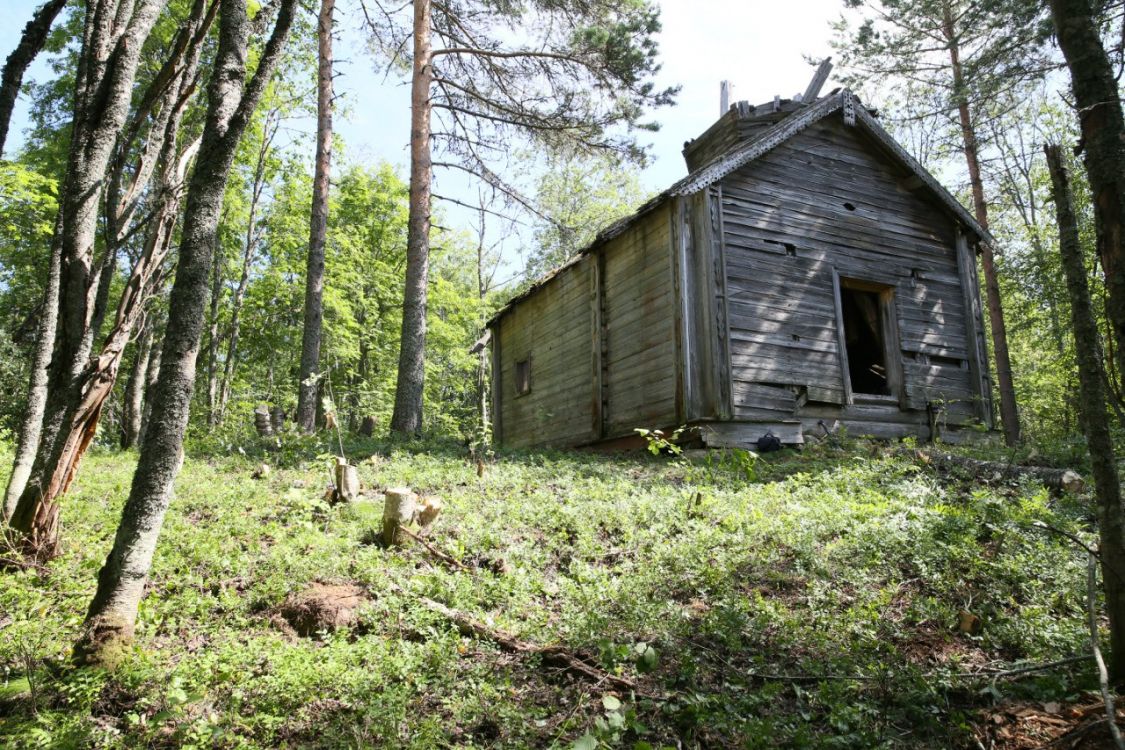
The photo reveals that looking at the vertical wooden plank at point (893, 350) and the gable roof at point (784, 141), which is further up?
the gable roof at point (784, 141)

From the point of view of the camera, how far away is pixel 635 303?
12562 millimetres

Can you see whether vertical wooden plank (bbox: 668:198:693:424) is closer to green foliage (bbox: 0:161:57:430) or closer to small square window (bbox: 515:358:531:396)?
small square window (bbox: 515:358:531:396)

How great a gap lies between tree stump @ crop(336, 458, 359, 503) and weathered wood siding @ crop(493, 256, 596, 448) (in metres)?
6.98

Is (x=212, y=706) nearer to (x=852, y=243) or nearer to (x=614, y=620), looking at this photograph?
(x=614, y=620)

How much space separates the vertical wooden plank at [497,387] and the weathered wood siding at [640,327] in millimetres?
5632

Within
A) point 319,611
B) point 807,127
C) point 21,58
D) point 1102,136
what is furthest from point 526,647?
point 807,127

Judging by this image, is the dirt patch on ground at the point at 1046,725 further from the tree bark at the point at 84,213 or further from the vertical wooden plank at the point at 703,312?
the vertical wooden plank at the point at 703,312

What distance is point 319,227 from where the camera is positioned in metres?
14.2

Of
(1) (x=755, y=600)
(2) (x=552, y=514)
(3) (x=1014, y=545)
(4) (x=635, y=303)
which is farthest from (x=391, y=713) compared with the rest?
(4) (x=635, y=303)

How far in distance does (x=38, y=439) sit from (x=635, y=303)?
9.39m

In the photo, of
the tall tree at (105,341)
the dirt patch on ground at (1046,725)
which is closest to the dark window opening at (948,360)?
the dirt patch on ground at (1046,725)

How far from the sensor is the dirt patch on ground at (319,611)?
13.9ft

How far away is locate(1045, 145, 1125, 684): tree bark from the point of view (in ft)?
10.9

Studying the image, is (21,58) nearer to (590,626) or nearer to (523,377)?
(590,626)
